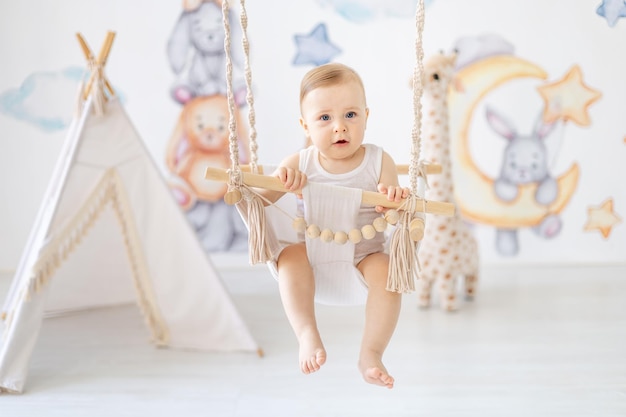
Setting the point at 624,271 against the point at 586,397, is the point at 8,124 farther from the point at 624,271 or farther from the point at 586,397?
the point at 624,271

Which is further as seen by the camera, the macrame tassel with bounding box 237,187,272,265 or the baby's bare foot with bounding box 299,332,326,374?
the macrame tassel with bounding box 237,187,272,265

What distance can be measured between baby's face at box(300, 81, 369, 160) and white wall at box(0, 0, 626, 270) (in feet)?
6.62

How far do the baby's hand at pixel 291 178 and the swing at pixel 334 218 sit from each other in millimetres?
11

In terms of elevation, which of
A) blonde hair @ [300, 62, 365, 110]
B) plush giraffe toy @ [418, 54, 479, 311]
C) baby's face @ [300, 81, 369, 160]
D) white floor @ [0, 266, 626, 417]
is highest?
blonde hair @ [300, 62, 365, 110]

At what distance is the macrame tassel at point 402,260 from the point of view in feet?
4.32

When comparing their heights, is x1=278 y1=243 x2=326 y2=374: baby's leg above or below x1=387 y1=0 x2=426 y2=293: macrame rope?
below

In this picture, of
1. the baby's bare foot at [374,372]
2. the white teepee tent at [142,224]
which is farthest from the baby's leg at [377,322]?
the white teepee tent at [142,224]

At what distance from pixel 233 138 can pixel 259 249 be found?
0.71 ft

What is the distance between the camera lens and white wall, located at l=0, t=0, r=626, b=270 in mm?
3283

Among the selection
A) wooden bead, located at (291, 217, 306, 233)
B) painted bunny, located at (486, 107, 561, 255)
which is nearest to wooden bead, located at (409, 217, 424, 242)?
wooden bead, located at (291, 217, 306, 233)

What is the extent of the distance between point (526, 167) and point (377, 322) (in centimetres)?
228

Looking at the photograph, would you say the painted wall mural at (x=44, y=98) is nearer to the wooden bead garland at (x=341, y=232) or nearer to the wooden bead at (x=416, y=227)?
the wooden bead garland at (x=341, y=232)

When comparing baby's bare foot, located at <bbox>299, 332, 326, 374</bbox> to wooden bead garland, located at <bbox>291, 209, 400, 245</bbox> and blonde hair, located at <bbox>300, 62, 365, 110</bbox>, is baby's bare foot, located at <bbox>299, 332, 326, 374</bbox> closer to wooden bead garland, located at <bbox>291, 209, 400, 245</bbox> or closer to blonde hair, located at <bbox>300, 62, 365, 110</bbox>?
wooden bead garland, located at <bbox>291, 209, 400, 245</bbox>

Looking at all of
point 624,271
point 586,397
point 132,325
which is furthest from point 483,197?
point 132,325
